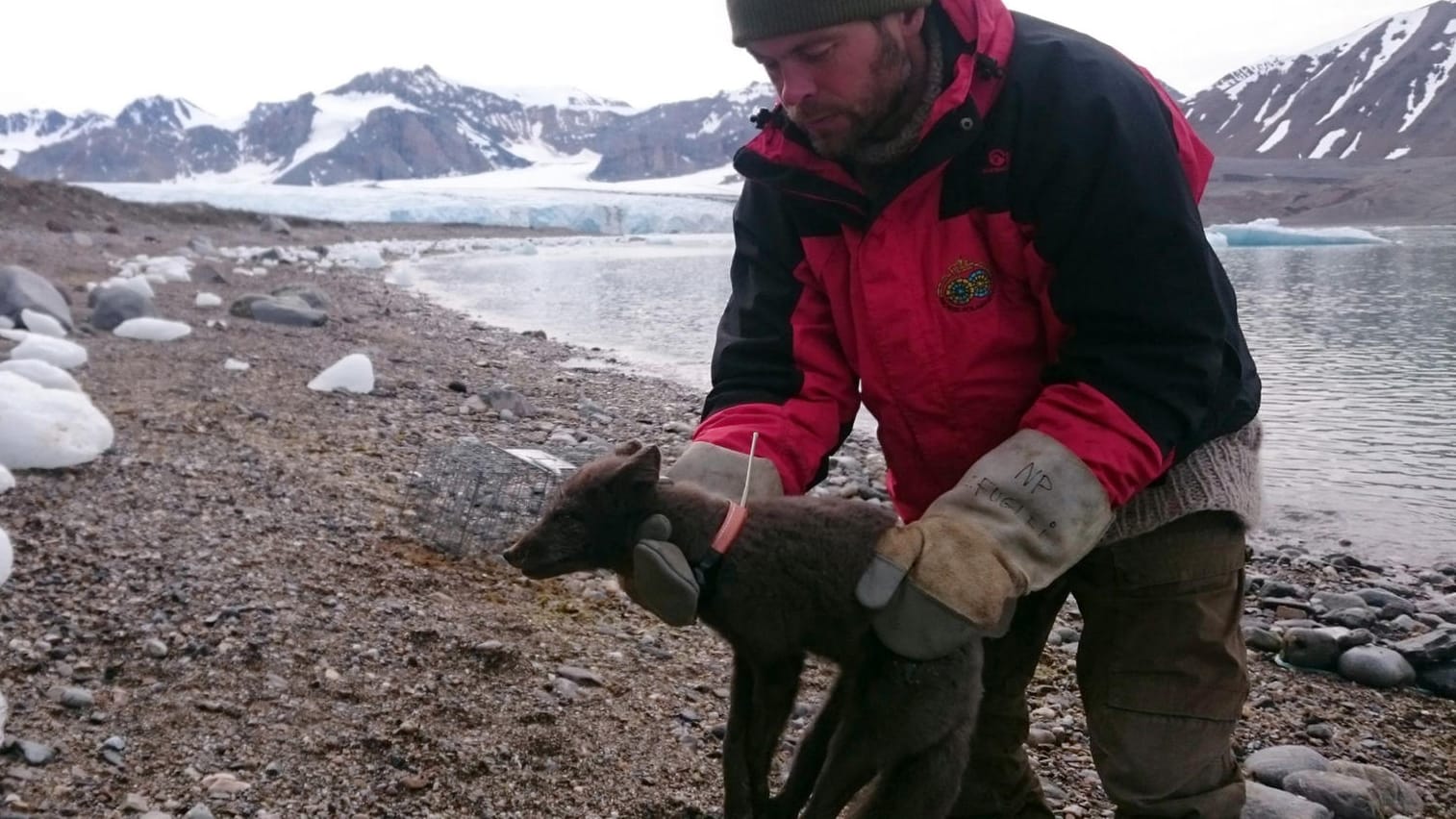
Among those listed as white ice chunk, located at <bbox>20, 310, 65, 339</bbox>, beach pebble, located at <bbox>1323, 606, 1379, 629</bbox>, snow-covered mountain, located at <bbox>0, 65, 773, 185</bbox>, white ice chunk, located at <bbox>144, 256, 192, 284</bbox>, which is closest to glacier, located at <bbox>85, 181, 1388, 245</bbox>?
white ice chunk, located at <bbox>144, 256, 192, 284</bbox>

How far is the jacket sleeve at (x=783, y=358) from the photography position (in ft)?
8.95

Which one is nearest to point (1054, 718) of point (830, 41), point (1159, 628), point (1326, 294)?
point (1159, 628)

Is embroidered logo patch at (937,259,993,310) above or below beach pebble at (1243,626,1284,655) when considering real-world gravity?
above

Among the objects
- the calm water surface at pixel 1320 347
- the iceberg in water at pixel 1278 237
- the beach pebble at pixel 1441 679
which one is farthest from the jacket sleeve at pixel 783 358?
the iceberg in water at pixel 1278 237

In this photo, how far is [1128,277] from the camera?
2266mm

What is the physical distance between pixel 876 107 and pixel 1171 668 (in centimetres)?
141

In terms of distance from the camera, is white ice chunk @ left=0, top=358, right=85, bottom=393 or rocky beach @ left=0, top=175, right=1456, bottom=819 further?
white ice chunk @ left=0, top=358, right=85, bottom=393

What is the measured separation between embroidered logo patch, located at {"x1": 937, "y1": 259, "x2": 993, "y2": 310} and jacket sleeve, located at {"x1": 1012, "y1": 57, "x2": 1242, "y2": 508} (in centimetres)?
20

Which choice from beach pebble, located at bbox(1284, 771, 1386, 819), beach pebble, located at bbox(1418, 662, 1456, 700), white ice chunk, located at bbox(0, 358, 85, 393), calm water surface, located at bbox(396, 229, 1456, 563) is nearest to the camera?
beach pebble, located at bbox(1284, 771, 1386, 819)

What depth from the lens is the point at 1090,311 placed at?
2.31m

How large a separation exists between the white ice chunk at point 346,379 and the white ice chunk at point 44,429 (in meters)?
2.61

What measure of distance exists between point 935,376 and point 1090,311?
377 mm

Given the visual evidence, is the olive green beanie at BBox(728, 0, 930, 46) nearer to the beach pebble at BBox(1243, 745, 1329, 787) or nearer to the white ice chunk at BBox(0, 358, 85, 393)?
the beach pebble at BBox(1243, 745, 1329, 787)

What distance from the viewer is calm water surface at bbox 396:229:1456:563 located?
6941mm
